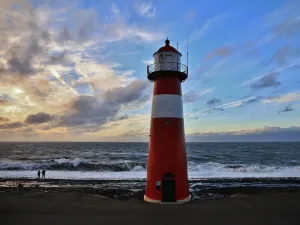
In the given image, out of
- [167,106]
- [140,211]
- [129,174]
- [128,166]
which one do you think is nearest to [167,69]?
[167,106]

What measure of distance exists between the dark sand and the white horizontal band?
3743 millimetres

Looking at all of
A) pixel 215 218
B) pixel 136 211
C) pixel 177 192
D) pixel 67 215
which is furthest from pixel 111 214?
pixel 215 218

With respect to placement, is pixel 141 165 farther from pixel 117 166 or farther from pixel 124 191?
pixel 124 191

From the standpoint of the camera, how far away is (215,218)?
1009cm

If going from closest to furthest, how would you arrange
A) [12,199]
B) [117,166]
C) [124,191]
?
[12,199] → [124,191] → [117,166]

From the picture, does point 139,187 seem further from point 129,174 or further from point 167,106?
point 167,106

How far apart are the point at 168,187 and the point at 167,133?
2.22m

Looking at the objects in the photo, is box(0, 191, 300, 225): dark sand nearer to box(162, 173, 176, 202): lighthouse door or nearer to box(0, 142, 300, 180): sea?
box(162, 173, 176, 202): lighthouse door

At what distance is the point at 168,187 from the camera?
36.1 ft

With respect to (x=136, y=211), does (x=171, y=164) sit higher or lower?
higher

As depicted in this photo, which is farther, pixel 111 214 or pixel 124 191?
pixel 124 191

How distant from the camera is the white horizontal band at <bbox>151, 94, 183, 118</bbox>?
11.0 m

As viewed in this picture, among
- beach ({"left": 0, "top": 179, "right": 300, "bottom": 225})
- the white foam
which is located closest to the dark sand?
beach ({"left": 0, "top": 179, "right": 300, "bottom": 225})

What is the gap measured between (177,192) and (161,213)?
1.18 meters
